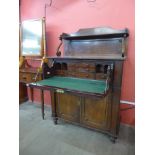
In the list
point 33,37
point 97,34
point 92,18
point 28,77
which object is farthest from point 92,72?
point 33,37

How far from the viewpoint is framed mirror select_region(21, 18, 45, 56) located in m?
2.74

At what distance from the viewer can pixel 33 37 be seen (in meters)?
2.88

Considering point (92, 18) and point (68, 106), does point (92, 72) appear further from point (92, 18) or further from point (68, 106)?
A: point (92, 18)

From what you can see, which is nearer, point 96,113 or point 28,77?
point 96,113

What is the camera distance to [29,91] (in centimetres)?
345

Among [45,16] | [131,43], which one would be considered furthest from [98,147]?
[45,16]

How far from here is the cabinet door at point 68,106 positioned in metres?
2.26

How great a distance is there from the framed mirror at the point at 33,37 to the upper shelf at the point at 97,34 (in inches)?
21.2

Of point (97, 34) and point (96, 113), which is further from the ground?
point (97, 34)

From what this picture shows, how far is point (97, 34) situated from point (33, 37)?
1.37 m

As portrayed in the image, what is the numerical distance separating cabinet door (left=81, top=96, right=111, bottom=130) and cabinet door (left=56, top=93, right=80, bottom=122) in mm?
111

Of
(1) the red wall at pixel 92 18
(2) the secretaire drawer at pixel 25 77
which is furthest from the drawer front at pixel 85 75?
(2) the secretaire drawer at pixel 25 77
